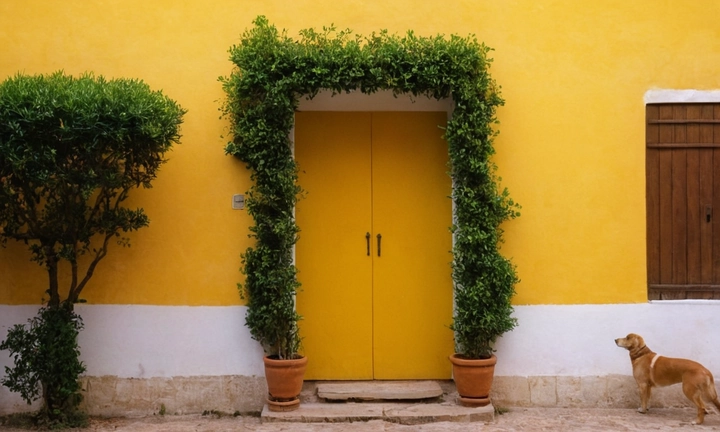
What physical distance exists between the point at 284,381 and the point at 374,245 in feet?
4.95

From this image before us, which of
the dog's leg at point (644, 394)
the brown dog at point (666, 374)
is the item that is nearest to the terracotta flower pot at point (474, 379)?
the brown dog at point (666, 374)

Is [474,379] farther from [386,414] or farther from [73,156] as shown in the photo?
[73,156]

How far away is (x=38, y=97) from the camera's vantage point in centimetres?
553

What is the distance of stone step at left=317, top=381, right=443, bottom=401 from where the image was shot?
6.57 metres

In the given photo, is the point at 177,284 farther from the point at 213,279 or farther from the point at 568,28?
the point at 568,28

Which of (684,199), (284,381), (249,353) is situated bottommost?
(284,381)

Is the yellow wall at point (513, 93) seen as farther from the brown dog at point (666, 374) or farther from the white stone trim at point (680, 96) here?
the brown dog at point (666, 374)

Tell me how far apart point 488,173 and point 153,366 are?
333 cm

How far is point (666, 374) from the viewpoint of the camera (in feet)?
20.6

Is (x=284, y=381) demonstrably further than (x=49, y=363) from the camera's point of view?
Yes

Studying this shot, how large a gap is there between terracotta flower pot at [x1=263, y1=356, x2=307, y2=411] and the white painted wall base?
299mm

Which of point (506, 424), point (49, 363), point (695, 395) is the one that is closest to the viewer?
point (49, 363)

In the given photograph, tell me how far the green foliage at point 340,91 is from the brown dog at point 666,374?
1.10 metres

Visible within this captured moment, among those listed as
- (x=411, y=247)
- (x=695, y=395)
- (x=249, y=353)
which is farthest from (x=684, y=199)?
(x=249, y=353)
